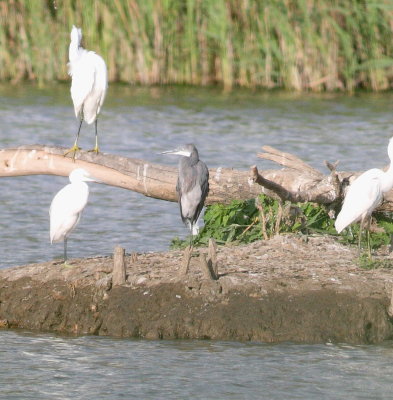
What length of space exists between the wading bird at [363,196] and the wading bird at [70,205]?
1.87 metres

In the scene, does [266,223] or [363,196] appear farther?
[266,223]

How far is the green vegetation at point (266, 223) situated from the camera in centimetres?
913

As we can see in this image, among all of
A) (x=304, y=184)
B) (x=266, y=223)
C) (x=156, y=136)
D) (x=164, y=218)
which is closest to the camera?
(x=304, y=184)

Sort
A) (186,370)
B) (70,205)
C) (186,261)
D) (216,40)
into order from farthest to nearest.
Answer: (216,40) → (70,205) → (186,261) → (186,370)

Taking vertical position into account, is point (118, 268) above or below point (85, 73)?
below

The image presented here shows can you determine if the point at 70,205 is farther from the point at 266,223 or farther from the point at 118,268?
the point at 266,223

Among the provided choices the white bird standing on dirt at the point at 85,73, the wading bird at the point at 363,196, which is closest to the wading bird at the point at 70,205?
the white bird standing on dirt at the point at 85,73

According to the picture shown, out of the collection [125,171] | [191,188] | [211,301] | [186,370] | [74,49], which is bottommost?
[186,370]

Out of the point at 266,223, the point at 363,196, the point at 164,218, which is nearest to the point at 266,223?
the point at 266,223

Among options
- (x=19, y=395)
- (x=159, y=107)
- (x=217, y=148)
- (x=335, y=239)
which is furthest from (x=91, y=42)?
(x=19, y=395)

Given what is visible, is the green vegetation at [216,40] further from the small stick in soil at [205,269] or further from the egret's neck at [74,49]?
the small stick in soil at [205,269]

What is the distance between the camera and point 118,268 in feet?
25.9

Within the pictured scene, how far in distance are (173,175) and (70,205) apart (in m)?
1.13

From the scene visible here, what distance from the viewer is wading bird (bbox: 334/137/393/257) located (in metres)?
8.45
